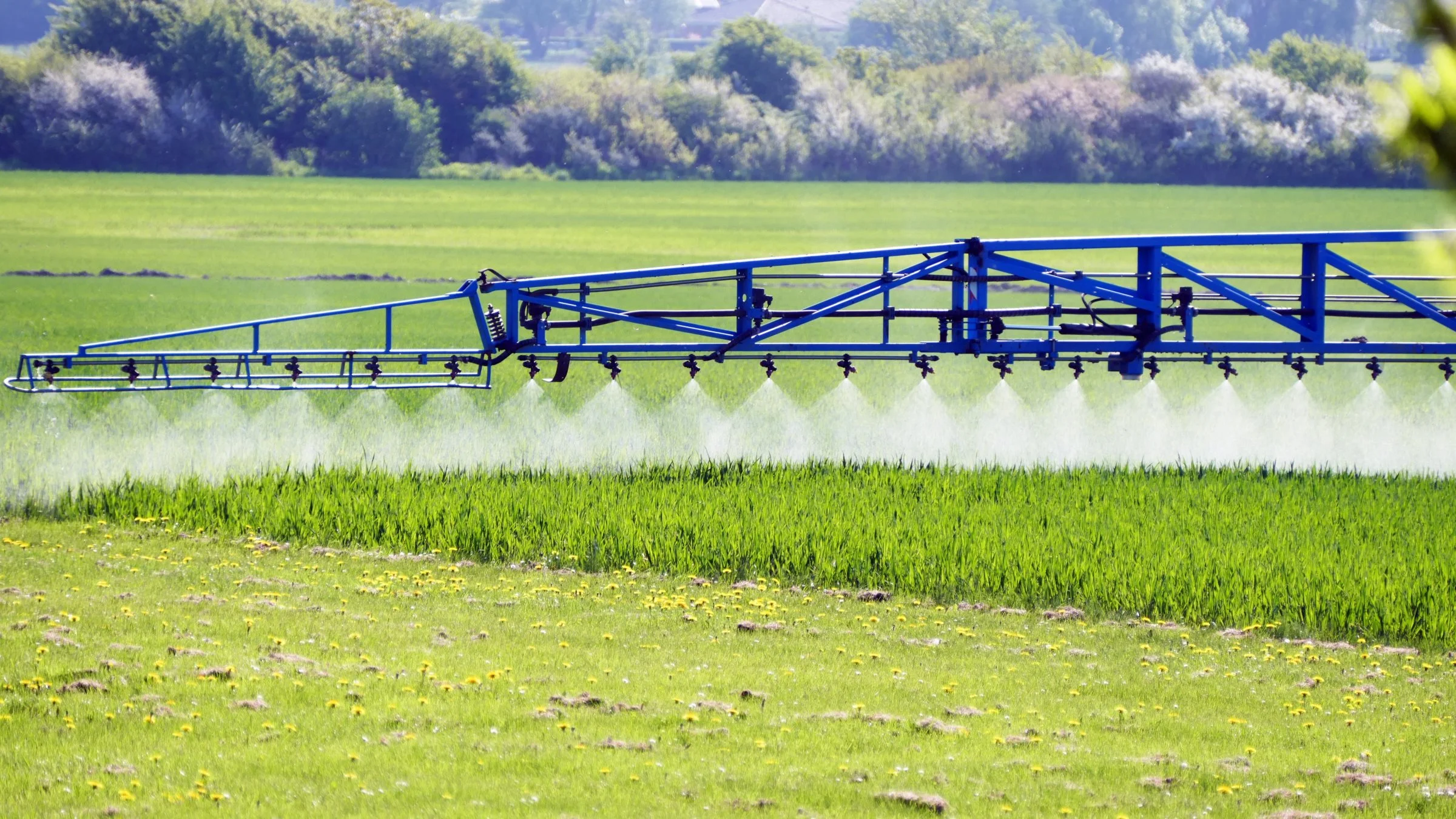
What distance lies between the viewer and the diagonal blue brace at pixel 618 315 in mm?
16734

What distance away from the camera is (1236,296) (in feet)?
54.0

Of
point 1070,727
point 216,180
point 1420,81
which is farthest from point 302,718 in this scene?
point 216,180

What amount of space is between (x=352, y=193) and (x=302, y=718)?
65.9 meters

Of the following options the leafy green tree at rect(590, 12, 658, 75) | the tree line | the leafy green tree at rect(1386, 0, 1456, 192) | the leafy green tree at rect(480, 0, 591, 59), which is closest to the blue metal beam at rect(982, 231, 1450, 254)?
the leafy green tree at rect(1386, 0, 1456, 192)

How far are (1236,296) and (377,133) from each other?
62.6 metres

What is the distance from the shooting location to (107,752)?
9430 mm

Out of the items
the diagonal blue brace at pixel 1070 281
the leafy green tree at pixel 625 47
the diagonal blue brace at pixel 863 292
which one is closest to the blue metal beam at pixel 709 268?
the diagonal blue brace at pixel 863 292

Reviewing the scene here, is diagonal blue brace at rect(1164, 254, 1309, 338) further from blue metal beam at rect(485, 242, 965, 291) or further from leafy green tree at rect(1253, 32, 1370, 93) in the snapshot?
leafy green tree at rect(1253, 32, 1370, 93)

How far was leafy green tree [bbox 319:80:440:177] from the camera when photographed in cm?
7381

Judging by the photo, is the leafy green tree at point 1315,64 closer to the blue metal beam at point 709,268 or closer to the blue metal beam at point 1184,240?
the blue metal beam at point 1184,240

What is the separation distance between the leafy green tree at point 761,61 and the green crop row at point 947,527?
211ft

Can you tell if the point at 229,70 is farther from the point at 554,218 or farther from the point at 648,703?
the point at 648,703

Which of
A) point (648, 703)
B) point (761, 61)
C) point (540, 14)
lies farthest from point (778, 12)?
point (648, 703)

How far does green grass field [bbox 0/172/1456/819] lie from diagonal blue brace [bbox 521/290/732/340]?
5.38 ft
